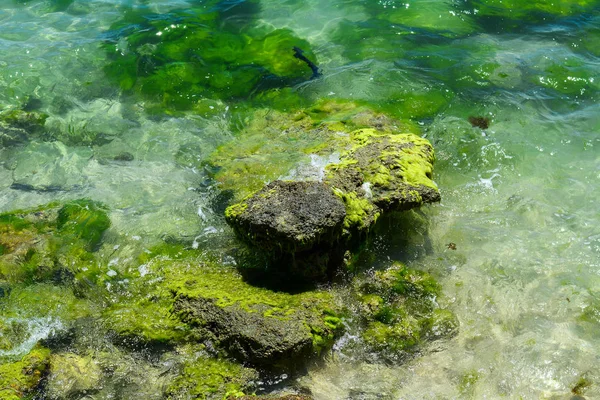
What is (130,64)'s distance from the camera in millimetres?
8922

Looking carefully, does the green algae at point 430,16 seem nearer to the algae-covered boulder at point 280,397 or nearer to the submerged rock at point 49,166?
the submerged rock at point 49,166

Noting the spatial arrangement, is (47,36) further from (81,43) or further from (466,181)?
(466,181)

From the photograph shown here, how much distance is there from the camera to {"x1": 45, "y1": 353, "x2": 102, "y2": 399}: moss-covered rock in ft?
13.4

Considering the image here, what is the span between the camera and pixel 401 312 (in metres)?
4.77

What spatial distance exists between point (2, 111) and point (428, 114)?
21.4ft

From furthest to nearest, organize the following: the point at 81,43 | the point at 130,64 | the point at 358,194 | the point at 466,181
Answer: the point at 81,43 < the point at 130,64 < the point at 466,181 < the point at 358,194

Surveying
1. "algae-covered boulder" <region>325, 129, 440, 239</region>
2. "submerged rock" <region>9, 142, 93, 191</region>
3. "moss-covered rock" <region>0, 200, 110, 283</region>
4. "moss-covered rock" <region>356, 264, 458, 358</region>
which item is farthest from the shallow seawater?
"algae-covered boulder" <region>325, 129, 440, 239</region>

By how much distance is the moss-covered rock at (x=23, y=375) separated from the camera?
12.9 feet

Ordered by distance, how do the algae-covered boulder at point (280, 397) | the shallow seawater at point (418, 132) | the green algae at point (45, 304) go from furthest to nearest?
the green algae at point (45, 304)
the shallow seawater at point (418, 132)
the algae-covered boulder at point (280, 397)

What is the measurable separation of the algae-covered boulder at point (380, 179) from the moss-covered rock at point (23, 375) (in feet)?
9.32

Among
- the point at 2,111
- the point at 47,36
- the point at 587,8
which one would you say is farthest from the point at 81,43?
the point at 587,8

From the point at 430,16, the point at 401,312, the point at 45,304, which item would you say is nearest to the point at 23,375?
the point at 45,304

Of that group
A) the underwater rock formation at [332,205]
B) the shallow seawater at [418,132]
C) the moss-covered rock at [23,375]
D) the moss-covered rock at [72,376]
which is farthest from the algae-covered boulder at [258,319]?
the moss-covered rock at [23,375]

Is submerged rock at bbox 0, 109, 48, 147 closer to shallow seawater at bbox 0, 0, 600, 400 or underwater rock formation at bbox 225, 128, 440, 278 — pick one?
shallow seawater at bbox 0, 0, 600, 400
